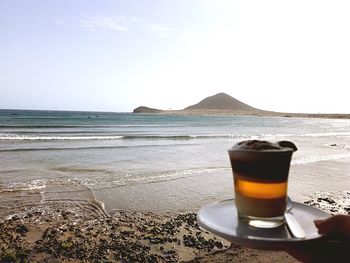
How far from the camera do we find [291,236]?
138 centimetres

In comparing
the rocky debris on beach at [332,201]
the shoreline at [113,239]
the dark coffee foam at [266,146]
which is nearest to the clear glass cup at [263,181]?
the dark coffee foam at [266,146]

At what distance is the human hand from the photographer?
1.28 metres

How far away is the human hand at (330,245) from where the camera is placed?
1275mm

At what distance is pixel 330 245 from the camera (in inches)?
51.6

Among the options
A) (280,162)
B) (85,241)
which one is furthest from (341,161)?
(280,162)

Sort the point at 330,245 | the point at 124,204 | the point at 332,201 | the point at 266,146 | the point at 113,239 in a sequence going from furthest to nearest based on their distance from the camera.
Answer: the point at 332,201 → the point at 124,204 → the point at 113,239 → the point at 266,146 → the point at 330,245

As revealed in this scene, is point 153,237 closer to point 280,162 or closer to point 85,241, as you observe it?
point 85,241

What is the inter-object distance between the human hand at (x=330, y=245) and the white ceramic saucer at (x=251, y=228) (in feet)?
0.10

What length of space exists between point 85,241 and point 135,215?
5.41ft

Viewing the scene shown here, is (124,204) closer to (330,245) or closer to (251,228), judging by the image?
(251,228)

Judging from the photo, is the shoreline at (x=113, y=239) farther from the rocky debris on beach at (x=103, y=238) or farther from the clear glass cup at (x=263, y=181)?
the clear glass cup at (x=263, y=181)

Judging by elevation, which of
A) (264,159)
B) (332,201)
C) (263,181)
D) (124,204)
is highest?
(264,159)

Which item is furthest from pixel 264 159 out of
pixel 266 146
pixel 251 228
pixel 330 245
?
pixel 330 245

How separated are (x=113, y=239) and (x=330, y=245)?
5.52 metres
